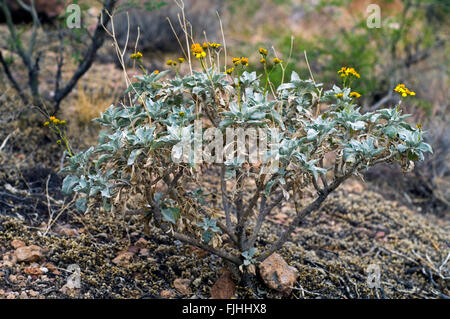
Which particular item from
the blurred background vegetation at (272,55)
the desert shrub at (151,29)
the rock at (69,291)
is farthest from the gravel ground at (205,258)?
the desert shrub at (151,29)

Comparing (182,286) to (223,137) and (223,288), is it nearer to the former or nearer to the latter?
(223,288)

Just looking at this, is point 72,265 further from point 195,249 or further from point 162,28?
point 162,28

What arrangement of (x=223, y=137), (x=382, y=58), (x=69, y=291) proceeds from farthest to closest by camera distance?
(x=382, y=58)
(x=69, y=291)
(x=223, y=137)

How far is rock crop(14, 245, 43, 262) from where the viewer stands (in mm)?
2645

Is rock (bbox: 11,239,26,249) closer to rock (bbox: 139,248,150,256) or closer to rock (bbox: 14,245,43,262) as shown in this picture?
rock (bbox: 14,245,43,262)

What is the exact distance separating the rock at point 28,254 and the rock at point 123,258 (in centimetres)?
40

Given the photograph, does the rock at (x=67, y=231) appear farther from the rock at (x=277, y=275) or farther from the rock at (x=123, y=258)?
the rock at (x=277, y=275)

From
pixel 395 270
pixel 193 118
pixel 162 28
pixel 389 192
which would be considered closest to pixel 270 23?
pixel 162 28

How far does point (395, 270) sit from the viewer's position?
11.0 ft

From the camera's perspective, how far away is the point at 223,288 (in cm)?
269

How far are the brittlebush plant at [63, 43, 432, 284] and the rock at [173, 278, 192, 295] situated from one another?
27 centimetres

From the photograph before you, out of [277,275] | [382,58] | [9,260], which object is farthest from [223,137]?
[382,58]

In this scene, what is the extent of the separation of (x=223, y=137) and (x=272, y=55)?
15.1 ft

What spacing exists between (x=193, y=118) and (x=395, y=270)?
187cm
